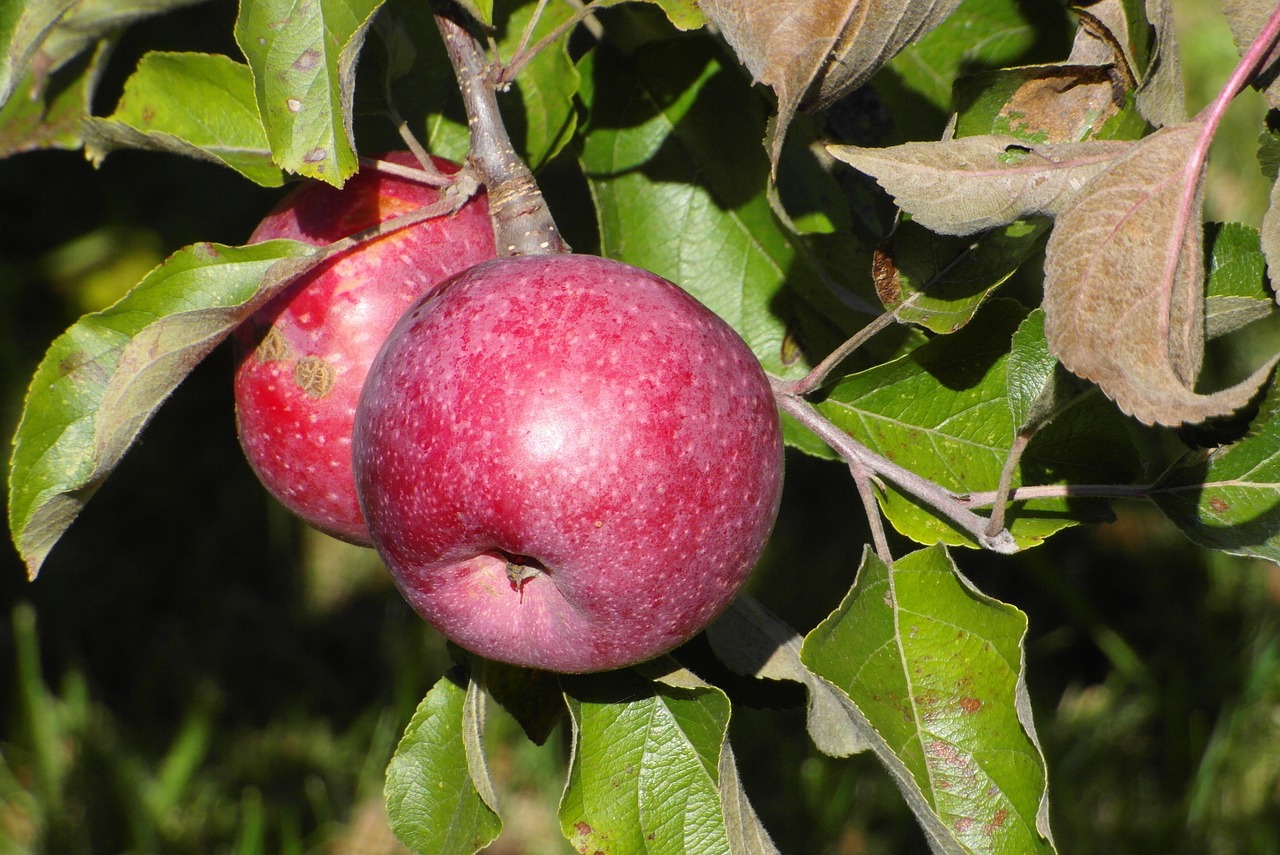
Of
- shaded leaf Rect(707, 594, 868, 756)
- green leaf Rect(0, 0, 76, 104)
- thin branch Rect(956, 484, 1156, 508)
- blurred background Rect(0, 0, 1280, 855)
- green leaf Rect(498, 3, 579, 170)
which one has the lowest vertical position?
blurred background Rect(0, 0, 1280, 855)

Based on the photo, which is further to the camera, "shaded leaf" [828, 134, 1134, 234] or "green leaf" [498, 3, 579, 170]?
"green leaf" [498, 3, 579, 170]

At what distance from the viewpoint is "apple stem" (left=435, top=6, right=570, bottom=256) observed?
126 centimetres

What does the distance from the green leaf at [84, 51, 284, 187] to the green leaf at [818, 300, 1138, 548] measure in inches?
29.1

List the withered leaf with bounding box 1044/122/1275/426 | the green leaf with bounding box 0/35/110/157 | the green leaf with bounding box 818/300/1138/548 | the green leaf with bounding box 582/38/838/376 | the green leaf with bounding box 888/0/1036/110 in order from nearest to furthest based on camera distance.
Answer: the withered leaf with bounding box 1044/122/1275/426, the green leaf with bounding box 818/300/1138/548, the green leaf with bounding box 888/0/1036/110, the green leaf with bounding box 582/38/838/376, the green leaf with bounding box 0/35/110/157

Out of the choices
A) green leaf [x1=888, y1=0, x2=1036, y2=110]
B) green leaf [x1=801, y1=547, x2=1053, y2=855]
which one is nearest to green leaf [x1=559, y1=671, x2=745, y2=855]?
green leaf [x1=801, y1=547, x2=1053, y2=855]

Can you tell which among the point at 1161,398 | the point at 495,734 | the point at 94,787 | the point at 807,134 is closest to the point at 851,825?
the point at 495,734

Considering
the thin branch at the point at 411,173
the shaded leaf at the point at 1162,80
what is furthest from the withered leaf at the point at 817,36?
the thin branch at the point at 411,173

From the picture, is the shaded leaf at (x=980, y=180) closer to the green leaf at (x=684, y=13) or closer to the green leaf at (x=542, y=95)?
the green leaf at (x=684, y=13)

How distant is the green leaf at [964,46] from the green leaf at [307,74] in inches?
24.8

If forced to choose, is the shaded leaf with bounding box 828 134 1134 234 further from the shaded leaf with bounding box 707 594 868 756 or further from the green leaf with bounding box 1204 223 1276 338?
the shaded leaf with bounding box 707 594 868 756

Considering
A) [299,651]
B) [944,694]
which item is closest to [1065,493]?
[944,694]

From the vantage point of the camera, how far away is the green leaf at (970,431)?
1.25m

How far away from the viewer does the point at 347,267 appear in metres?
1.28

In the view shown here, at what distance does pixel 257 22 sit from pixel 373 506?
1.54 feet
